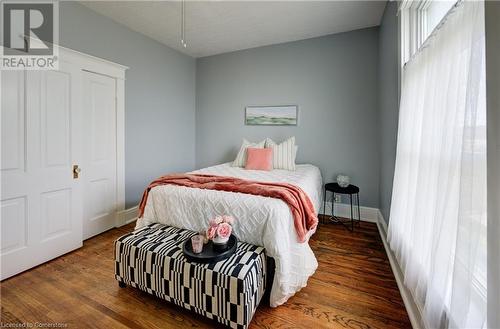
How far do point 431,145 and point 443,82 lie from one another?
345mm

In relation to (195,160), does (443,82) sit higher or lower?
higher

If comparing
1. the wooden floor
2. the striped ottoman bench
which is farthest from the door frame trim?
the striped ottoman bench

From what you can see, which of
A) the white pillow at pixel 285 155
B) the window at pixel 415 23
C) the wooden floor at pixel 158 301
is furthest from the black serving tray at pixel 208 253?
the window at pixel 415 23

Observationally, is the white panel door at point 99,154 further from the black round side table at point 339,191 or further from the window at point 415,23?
the window at point 415,23

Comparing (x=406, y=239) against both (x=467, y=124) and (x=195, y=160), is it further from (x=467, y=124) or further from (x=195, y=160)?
(x=195, y=160)

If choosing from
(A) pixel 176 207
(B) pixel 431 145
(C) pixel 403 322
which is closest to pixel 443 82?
(B) pixel 431 145

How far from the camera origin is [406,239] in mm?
1681

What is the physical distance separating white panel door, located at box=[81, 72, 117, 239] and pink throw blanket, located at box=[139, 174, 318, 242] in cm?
100

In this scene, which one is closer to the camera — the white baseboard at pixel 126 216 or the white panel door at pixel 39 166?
the white panel door at pixel 39 166

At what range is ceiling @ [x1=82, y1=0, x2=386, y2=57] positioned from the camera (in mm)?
2621

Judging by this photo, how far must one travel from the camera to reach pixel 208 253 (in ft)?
5.06

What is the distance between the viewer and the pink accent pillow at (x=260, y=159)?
3246 millimetres

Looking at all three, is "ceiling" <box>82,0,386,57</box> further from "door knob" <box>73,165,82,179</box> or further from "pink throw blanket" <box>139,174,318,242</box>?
"pink throw blanket" <box>139,174,318,242</box>

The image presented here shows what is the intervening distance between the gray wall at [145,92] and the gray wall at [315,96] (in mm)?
554
